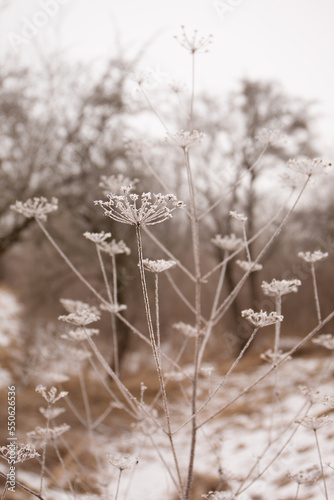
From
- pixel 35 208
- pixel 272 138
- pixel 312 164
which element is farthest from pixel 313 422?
pixel 35 208

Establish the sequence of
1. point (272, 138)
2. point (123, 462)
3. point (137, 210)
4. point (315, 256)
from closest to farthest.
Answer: point (137, 210) < point (123, 462) < point (315, 256) < point (272, 138)

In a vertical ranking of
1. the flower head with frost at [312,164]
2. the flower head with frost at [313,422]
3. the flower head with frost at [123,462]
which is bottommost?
the flower head with frost at [123,462]

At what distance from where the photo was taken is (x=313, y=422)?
2186 millimetres

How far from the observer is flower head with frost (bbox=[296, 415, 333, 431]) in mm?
2130

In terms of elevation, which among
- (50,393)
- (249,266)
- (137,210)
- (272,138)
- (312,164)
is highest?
(272,138)

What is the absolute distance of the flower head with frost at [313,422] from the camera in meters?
2.13

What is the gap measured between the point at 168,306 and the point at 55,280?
5193 millimetres

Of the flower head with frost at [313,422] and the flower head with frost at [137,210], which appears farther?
the flower head with frost at [313,422]

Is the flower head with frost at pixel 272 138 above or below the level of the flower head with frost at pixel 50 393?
above

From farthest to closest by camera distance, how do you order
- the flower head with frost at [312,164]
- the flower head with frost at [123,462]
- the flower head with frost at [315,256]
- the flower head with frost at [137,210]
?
the flower head with frost at [315,256] < the flower head with frost at [312,164] < the flower head with frost at [123,462] < the flower head with frost at [137,210]

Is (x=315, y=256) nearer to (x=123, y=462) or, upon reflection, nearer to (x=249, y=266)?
(x=249, y=266)

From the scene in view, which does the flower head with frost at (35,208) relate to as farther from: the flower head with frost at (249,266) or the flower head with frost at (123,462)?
the flower head with frost at (123,462)

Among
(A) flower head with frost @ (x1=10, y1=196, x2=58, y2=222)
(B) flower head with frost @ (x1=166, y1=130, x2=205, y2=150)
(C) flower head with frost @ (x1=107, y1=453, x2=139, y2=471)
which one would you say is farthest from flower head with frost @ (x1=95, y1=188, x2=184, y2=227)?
(C) flower head with frost @ (x1=107, y1=453, x2=139, y2=471)

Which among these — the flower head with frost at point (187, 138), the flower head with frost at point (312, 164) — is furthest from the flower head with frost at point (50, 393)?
the flower head with frost at point (312, 164)
